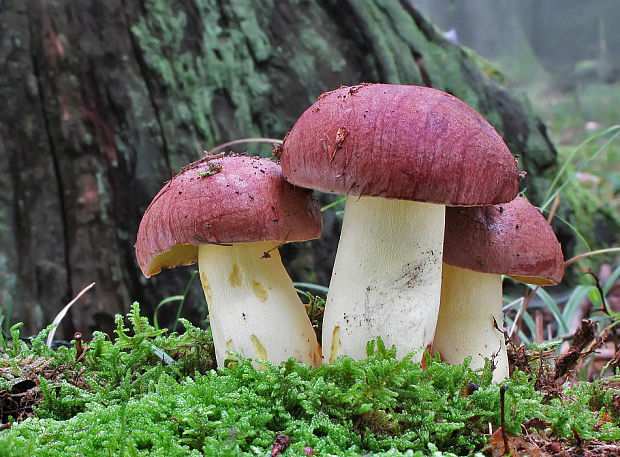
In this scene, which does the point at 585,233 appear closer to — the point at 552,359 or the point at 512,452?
the point at 552,359

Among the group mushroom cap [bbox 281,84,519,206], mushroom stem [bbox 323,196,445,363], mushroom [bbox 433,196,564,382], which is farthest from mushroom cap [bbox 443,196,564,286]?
mushroom cap [bbox 281,84,519,206]

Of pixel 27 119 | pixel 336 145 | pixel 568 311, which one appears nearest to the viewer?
pixel 336 145

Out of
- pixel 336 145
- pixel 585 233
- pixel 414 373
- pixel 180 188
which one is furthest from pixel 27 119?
pixel 585 233

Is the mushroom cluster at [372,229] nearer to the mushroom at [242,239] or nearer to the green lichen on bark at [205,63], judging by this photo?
the mushroom at [242,239]

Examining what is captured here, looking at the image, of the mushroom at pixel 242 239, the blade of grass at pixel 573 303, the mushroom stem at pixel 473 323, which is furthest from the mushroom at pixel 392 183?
the blade of grass at pixel 573 303

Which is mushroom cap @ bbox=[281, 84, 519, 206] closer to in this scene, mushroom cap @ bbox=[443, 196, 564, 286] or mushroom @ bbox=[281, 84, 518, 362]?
mushroom @ bbox=[281, 84, 518, 362]

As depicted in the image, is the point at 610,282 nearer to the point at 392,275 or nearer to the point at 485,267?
the point at 485,267

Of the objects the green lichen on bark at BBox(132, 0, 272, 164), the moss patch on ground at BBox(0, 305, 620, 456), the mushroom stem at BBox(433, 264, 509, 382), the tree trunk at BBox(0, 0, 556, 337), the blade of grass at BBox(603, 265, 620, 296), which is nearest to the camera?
the moss patch on ground at BBox(0, 305, 620, 456)
